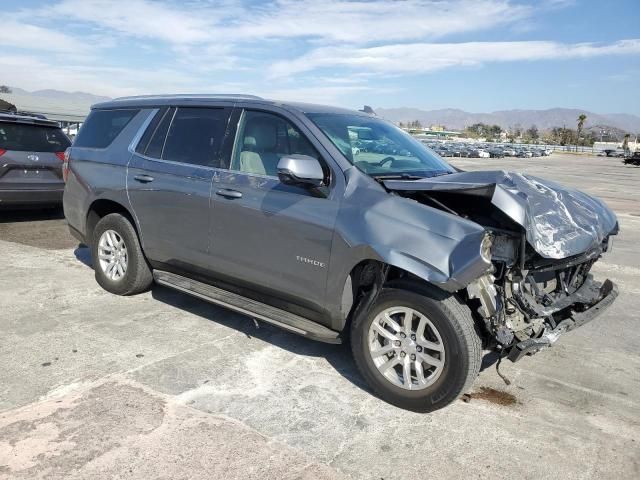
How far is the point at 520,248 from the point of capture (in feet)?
11.3

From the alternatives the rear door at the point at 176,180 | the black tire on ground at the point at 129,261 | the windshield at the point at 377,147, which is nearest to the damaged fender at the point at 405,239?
the windshield at the point at 377,147

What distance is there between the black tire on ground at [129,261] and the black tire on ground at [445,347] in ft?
8.42

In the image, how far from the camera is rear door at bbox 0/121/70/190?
7969 millimetres

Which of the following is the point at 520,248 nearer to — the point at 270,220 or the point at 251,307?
the point at 270,220

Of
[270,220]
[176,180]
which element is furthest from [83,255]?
[270,220]

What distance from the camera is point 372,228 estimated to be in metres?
3.52

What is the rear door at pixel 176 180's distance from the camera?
14.9 ft

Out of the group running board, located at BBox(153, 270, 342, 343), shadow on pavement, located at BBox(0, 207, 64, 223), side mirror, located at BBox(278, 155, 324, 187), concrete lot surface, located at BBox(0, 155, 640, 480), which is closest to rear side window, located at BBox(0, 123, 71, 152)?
shadow on pavement, located at BBox(0, 207, 64, 223)

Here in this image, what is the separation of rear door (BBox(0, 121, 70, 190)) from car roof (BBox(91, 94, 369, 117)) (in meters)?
2.97

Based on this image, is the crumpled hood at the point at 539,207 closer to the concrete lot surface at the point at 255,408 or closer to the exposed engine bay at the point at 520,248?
the exposed engine bay at the point at 520,248

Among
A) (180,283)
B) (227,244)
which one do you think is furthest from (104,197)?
(227,244)

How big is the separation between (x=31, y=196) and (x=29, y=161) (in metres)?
0.51

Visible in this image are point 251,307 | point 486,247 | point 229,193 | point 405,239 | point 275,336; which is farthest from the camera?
point 275,336

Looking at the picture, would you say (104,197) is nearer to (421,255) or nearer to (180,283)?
(180,283)
